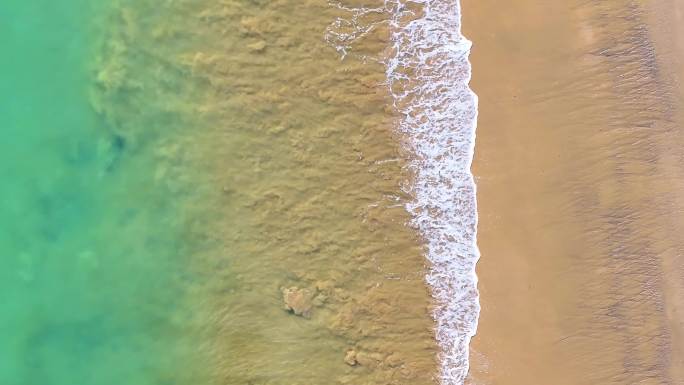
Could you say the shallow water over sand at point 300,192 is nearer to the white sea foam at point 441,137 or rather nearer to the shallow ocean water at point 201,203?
the shallow ocean water at point 201,203

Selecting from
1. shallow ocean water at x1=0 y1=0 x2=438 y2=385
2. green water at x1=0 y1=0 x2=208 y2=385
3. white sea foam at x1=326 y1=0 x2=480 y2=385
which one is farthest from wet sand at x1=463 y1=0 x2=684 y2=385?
green water at x1=0 y1=0 x2=208 y2=385

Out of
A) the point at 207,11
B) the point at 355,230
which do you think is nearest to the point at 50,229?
the point at 207,11

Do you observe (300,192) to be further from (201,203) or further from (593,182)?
(593,182)

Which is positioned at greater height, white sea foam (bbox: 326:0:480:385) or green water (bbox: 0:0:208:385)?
green water (bbox: 0:0:208:385)

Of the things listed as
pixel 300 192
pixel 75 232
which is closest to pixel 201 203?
pixel 300 192

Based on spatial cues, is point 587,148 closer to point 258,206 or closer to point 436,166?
point 436,166

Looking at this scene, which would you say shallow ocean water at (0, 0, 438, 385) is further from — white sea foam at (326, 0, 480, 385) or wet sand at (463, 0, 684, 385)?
wet sand at (463, 0, 684, 385)
